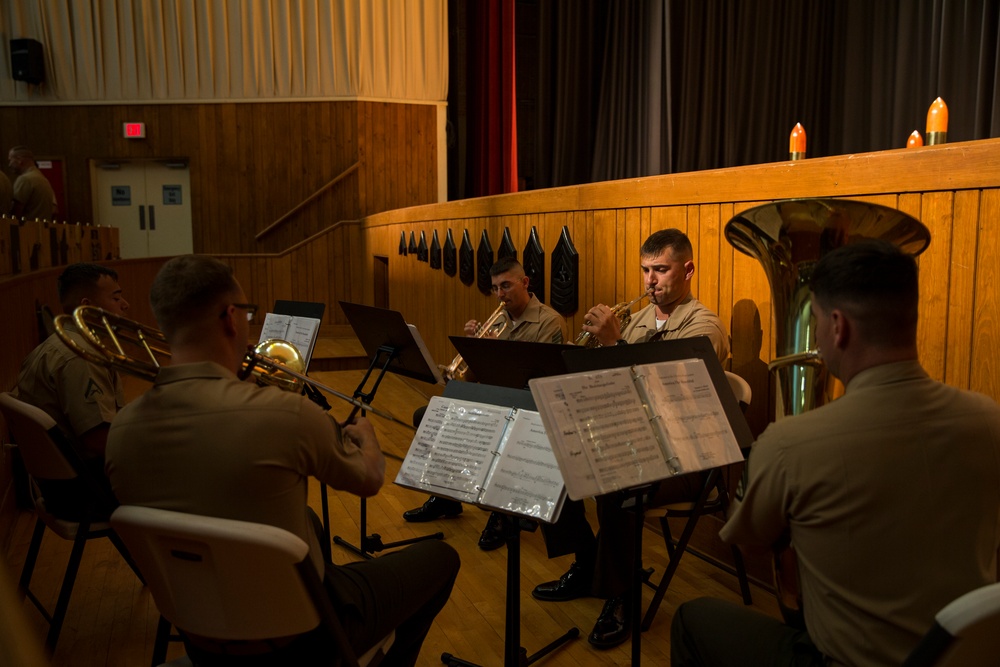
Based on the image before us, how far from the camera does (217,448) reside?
171cm

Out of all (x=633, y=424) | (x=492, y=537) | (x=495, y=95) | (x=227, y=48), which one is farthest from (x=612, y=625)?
(x=227, y=48)

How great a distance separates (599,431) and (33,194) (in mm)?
7779

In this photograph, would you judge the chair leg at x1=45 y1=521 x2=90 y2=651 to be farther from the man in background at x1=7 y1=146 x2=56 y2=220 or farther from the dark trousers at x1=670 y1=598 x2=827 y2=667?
the man in background at x1=7 y1=146 x2=56 y2=220

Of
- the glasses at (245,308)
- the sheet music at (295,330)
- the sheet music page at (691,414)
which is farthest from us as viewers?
the sheet music at (295,330)

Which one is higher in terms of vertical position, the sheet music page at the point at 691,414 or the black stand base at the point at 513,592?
the sheet music page at the point at 691,414

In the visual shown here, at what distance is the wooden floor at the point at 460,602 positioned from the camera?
2834mm

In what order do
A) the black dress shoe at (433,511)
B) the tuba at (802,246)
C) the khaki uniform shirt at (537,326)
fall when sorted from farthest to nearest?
the black dress shoe at (433,511)
the khaki uniform shirt at (537,326)
the tuba at (802,246)

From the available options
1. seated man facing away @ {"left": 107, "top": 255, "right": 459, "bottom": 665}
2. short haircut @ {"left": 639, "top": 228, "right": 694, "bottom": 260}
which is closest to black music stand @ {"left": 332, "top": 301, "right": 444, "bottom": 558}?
short haircut @ {"left": 639, "top": 228, "right": 694, "bottom": 260}

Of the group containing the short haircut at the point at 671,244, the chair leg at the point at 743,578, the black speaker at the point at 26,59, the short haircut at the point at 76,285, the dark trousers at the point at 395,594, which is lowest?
the chair leg at the point at 743,578

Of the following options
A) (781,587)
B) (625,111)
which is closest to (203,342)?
(781,587)

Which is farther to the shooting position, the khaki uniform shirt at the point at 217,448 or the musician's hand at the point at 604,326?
the musician's hand at the point at 604,326

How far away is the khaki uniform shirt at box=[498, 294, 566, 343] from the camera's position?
13.0ft

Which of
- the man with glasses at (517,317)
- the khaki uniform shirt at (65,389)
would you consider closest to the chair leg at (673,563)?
the man with glasses at (517,317)

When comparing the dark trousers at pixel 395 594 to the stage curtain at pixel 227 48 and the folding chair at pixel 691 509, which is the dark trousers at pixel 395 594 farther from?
the stage curtain at pixel 227 48
